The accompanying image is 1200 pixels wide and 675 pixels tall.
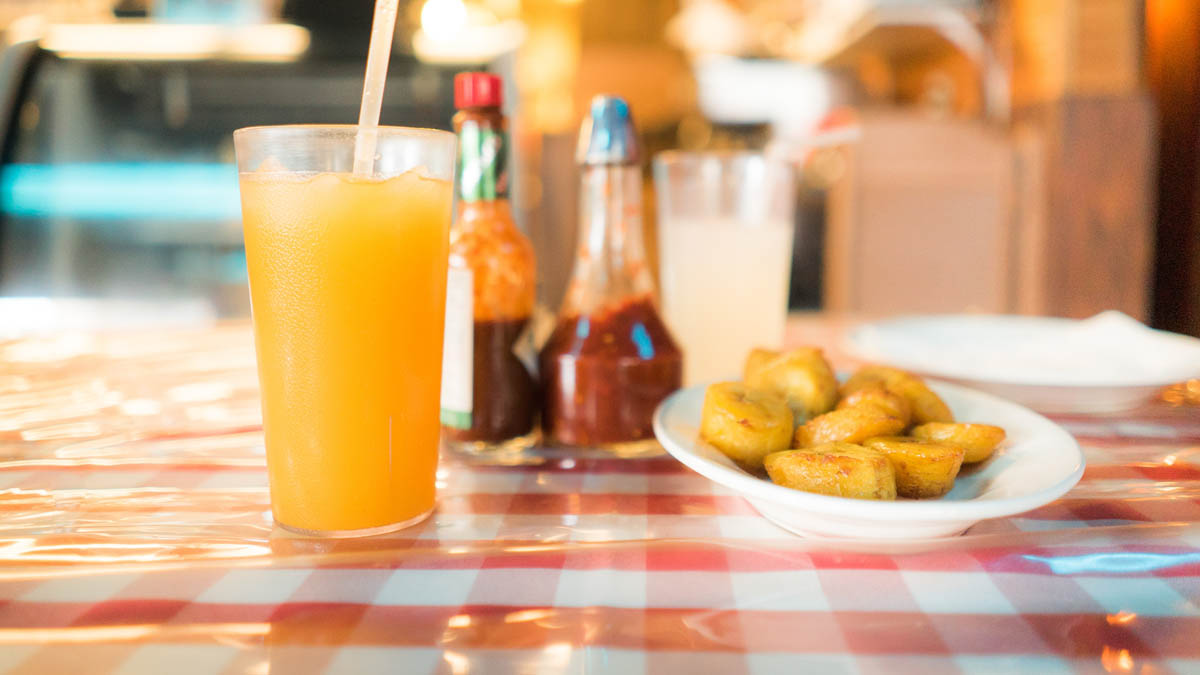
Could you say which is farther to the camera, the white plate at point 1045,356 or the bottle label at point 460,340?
the white plate at point 1045,356

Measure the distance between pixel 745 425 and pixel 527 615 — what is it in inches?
6.9

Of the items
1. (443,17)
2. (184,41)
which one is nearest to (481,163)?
(184,41)

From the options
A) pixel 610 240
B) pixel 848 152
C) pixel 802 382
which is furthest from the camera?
pixel 848 152

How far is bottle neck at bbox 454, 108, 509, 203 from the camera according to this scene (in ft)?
1.97

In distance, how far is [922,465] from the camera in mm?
439

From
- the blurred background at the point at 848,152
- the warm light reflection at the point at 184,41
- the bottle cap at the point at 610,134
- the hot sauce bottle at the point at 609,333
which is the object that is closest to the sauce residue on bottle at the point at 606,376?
the hot sauce bottle at the point at 609,333

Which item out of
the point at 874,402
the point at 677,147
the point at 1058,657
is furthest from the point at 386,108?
the point at 1058,657

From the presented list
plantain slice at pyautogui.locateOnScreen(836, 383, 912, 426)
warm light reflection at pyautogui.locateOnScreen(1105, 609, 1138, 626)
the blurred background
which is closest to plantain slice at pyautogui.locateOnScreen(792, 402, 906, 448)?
plantain slice at pyautogui.locateOnScreen(836, 383, 912, 426)

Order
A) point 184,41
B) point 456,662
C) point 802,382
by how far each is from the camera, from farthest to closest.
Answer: point 184,41
point 802,382
point 456,662

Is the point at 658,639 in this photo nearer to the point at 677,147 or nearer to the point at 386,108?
the point at 386,108

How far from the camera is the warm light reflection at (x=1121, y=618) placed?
1.22 ft

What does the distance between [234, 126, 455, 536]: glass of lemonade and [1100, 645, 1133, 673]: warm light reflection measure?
1.18 feet

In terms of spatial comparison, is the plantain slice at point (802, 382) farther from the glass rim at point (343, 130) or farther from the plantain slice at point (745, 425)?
the glass rim at point (343, 130)

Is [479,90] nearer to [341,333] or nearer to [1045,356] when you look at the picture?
[341,333]
